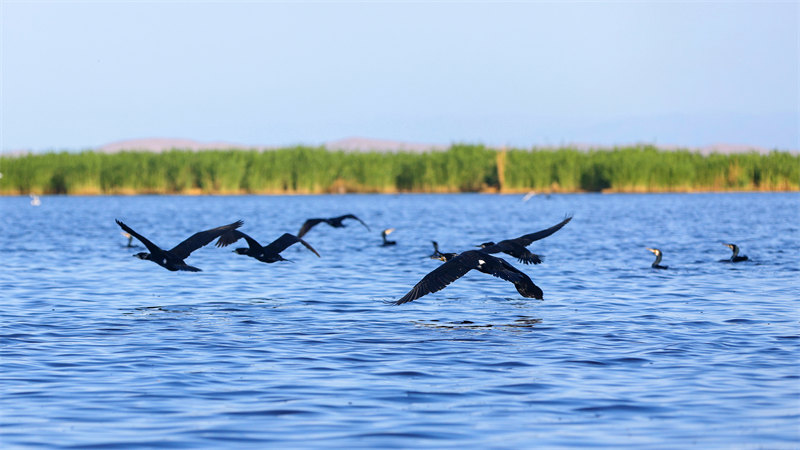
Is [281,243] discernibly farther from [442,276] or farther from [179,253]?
[442,276]

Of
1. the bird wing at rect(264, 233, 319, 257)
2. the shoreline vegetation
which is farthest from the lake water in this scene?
the shoreline vegetation

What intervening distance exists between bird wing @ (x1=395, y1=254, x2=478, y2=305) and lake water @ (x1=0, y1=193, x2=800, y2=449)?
1.55 ft

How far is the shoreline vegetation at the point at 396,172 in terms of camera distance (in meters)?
52.3

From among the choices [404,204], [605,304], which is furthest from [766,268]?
[404,204]

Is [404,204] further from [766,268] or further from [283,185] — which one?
[766,268]

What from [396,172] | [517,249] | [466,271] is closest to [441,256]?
[517,249]

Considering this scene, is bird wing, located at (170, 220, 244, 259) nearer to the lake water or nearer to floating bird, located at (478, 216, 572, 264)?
the lake water

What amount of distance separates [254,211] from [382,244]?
18.3 m

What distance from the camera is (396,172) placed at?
53000 mm

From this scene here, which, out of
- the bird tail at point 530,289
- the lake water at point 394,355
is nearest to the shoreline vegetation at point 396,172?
the lake water at point 394,355

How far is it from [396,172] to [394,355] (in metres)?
43.0

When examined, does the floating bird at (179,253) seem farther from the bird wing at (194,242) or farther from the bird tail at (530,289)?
the bird tail at (530,289)

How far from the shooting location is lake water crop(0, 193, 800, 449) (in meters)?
7.35

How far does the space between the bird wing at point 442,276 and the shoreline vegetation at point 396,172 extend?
40.6m
